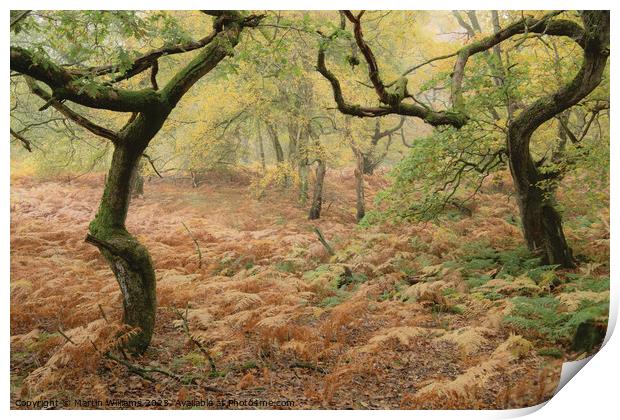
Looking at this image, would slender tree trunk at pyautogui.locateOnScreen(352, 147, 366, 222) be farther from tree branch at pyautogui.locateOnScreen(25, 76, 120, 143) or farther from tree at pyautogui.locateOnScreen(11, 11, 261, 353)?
tree branch at pyautogui.locateOnScreen(25, 76, 120, 143)

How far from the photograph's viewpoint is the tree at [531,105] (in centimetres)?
450

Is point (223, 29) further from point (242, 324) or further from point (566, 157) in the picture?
point (566, 157)

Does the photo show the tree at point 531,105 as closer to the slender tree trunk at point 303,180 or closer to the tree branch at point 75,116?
the slender tree trunk at point 303,180

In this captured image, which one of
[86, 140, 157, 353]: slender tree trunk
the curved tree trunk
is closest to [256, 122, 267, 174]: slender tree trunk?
[86, 140, 157, 353]: slender tree trunk

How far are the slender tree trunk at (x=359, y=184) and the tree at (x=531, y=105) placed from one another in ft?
3.63

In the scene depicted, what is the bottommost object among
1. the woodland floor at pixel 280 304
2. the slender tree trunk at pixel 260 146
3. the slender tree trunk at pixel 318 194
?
the woodland floor at pixel 280 304

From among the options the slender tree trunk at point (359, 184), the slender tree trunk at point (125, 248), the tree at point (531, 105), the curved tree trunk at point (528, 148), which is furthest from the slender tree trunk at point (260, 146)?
the curved tree trunk at point (528, 148)

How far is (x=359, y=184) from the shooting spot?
5.86 metres

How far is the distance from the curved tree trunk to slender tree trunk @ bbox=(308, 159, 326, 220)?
2260 mm

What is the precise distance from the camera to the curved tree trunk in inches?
177

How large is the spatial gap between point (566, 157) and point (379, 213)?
200 centimetres

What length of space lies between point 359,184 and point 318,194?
21.8 inches

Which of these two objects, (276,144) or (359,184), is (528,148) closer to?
(359,184)
